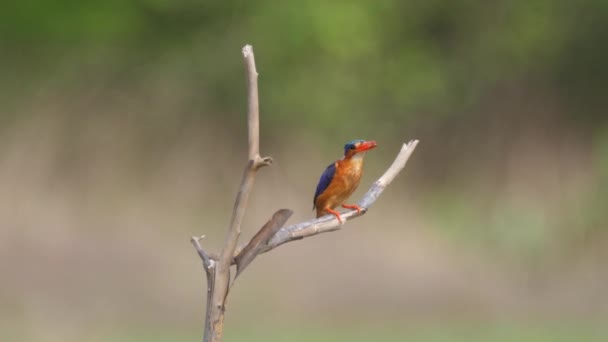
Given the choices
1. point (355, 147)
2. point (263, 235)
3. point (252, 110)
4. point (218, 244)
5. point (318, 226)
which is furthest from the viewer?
point (218, 244)

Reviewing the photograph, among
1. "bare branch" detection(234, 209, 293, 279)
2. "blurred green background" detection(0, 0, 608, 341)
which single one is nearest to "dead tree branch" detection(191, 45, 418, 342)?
"bare branch" detection(234, 209, 293, 279)

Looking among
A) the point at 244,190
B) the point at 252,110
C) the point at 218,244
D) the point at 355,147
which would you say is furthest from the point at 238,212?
the point at 218,244

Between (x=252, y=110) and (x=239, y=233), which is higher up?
(x=252, y=110)

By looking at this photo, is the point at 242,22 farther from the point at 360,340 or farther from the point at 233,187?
the point at 360,340

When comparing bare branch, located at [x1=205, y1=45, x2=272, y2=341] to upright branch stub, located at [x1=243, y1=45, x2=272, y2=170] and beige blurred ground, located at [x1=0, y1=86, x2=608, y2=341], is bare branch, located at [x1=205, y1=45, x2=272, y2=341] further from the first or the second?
beige blurred ground, located at [x1=0, y1=86, x2=608, y2=341]

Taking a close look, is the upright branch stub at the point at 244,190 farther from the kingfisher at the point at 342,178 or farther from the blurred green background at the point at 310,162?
the blurred green background at the point at 310,162

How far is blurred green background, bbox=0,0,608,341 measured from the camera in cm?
1116

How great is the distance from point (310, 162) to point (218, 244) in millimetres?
1088

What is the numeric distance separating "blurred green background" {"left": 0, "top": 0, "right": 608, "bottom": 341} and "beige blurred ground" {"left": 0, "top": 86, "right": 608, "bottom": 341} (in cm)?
2

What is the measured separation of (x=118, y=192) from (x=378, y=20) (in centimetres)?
378

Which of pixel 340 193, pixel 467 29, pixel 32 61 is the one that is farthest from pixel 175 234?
pixel 340 193

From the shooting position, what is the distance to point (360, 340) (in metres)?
11.3

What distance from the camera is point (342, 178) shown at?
2.75 m

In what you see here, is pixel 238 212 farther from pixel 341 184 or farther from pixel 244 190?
pixel 341 184
